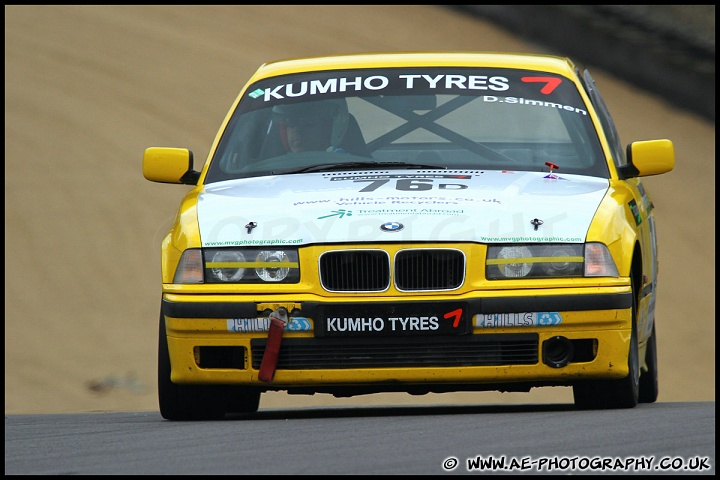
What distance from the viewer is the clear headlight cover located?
23.5ft

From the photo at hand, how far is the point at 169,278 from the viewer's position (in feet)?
24.3

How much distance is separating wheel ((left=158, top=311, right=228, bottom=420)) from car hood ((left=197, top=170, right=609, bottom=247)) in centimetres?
58

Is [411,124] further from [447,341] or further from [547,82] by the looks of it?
[447,341]

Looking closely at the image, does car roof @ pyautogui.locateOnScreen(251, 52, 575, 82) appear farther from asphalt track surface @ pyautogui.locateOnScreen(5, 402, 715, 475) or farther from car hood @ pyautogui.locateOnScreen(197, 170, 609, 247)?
asphalt track surface @ pyautogui.locateOnScreen(5, 402, 715, 475)

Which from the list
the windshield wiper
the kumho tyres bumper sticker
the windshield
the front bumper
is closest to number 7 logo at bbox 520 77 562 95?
the windshield

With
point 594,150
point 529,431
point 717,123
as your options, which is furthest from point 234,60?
point 529,431

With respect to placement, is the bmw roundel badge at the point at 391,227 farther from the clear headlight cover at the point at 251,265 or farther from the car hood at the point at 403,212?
the clear headlight cover at the point at 251,265

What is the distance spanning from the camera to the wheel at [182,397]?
750cm

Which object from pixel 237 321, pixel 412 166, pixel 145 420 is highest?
pixel 412 166

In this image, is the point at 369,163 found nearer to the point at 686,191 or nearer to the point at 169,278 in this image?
the point at 169,278

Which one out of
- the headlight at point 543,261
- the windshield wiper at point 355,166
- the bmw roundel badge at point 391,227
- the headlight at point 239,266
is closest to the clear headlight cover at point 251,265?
the headlight at point 239,266

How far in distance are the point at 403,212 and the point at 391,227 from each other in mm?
117

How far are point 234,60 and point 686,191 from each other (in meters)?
7.31

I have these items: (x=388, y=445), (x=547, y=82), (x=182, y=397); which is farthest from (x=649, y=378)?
(x=388, y=445)
